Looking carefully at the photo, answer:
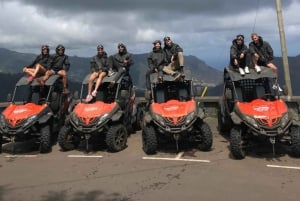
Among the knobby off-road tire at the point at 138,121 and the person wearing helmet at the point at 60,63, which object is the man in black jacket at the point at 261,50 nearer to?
the knobby off-road tire at the point at 138,121

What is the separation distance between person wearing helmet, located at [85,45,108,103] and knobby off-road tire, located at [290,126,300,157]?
17.6 ft

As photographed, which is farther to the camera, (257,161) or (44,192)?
(257,161)

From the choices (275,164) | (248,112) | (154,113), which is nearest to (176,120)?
(154,113)

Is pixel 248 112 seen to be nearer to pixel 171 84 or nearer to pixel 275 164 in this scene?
pixel 275 164

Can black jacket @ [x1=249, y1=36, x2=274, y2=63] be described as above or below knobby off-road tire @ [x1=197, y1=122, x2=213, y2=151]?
above

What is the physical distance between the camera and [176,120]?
1048 centimetres

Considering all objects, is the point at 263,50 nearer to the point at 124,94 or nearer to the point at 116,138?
the point at 124,94

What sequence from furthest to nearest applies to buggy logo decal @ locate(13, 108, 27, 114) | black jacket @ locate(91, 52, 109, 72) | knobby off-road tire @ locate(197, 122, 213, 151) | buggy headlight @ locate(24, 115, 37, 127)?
black jacket @ locate(91, 52, 109, 72) < buggy logo decal @ locate(13, 108, 27, 114) < buggy headlight @ locate(24, 115, 37, 127) < knobby off-road tire @ locate(197, 122, 213, 151)

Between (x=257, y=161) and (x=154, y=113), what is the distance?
2.66 m

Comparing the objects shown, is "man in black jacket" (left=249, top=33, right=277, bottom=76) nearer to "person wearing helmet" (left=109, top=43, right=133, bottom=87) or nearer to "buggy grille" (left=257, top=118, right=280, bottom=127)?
"buggy grille" (left=257, top=118, right=280, bottom=127)

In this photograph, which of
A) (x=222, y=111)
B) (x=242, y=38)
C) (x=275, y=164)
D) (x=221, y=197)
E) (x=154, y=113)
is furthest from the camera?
(x=222, y=111)

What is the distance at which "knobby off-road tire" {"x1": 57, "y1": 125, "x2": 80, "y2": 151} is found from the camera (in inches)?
452

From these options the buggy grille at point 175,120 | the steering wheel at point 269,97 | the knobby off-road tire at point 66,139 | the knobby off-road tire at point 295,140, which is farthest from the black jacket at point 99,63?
the knobby off-road tire at point 295,140

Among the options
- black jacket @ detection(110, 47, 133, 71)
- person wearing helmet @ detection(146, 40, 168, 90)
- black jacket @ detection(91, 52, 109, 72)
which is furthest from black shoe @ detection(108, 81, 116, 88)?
person wearing helmet @ detection(146, 40, 168, 90)
